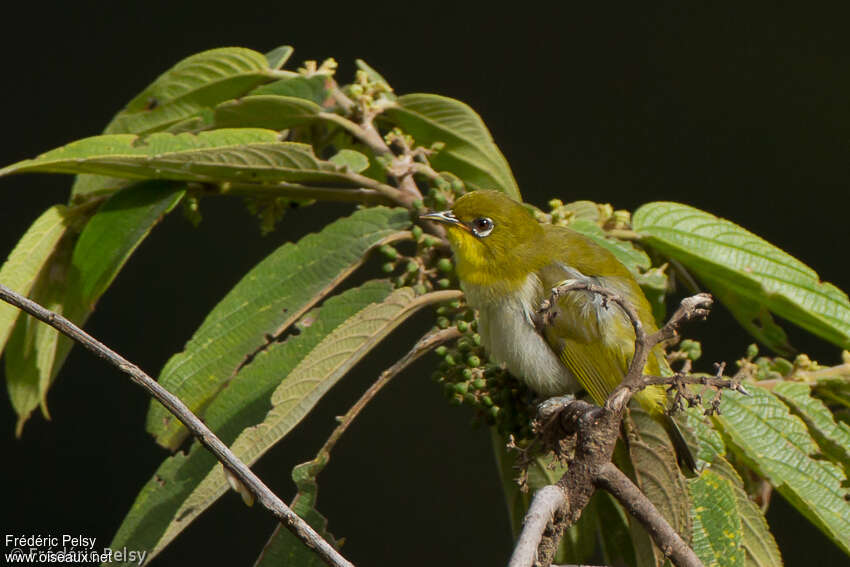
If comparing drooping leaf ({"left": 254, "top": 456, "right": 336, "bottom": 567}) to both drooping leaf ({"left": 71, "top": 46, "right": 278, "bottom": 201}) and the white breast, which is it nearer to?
the white breast

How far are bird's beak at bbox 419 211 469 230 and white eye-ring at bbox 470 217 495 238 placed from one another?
1.0 inches

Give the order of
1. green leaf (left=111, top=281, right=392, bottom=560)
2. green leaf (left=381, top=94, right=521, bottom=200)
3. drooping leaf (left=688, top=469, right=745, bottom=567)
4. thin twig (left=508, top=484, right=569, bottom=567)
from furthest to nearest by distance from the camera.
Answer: green leaf (left=381, top=94, right=521, bottom=200)
green leaf (left=111, top=281, right=392, bottom=560)
drooping leaf (left=688, top=469, right=745, bottom=567)
thin twig (left=508, top=484, right=569, bottom=567)

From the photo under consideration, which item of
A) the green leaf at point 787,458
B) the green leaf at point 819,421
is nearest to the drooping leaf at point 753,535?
the green leaf at point 787,458

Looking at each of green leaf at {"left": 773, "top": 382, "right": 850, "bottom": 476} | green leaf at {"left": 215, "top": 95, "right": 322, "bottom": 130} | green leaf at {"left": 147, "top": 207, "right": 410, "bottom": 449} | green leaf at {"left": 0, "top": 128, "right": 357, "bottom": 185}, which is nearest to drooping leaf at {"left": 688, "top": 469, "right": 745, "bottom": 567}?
green leaf at {"left": 773, "top": 382, "right": 850, "bottom": 476}

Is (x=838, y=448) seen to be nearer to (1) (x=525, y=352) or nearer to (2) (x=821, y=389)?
(2) (x=821, y=389)

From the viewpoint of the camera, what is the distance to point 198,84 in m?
1.33

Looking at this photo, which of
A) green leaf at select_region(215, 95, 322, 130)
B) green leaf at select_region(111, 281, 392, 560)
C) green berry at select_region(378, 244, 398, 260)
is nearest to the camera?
green leaf at select_region(111, 281, 392, 560)

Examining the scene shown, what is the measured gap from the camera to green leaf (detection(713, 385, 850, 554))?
0.99m

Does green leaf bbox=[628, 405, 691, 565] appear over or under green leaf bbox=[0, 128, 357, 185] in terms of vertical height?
under

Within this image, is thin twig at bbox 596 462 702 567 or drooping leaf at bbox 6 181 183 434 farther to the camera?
drooping leaf at bbox 6 181 183 434

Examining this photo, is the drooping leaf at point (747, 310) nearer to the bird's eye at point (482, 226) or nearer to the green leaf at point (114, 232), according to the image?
the bird's eye at point (482, 226)

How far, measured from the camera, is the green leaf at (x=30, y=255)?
1.13m

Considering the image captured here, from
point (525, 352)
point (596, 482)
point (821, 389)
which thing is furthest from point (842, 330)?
point (596, 482)

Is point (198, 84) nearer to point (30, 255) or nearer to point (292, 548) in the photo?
point (30, 255)
